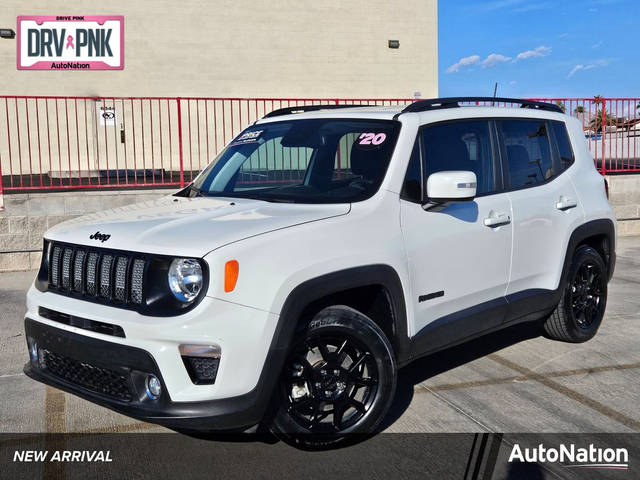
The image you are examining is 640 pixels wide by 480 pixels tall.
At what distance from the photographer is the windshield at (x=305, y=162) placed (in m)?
4.03

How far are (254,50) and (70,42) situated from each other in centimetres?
479

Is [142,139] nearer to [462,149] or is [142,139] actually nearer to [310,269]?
[462,149]

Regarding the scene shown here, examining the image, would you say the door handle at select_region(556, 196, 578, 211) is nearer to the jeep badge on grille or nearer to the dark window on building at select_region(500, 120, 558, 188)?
the dark window on building at select_region(500, 120, 558, 188)

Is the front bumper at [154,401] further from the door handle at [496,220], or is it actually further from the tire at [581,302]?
the tire at [581,302]

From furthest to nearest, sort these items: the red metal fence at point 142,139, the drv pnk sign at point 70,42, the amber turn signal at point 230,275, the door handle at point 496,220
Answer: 1. the drv pnk sign at point 70,42
2. the red metal fence at point 142,139
3. the door handle at point 496,220
4. the amber turn signal at point 230,275

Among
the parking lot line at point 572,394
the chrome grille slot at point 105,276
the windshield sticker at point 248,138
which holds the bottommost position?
the parking lot line at point 572,394

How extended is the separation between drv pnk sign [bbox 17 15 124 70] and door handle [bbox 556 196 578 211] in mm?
15576

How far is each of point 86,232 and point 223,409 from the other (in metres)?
1.25

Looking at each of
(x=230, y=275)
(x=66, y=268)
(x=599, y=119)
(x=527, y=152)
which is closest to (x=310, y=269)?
(x=230, y=275)

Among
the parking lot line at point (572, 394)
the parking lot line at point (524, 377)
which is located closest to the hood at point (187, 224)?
the parking lot line at point (524, 377)

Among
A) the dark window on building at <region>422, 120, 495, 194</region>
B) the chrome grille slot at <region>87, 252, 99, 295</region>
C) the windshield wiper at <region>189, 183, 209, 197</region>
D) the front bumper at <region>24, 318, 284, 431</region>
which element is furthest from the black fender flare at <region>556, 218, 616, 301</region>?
the chrome grille slot at <region>87, 252, 99, 295</region>

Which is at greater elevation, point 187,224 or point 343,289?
point 187,224

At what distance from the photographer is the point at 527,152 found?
5.00m

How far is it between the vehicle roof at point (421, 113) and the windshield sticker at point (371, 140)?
0.14 m
